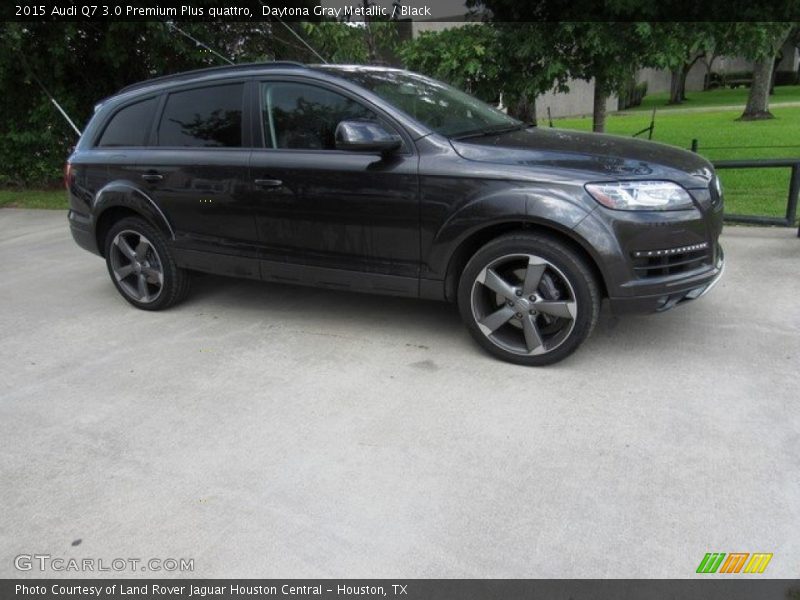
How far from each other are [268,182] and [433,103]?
125 cm

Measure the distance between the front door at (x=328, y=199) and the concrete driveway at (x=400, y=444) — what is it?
1.68 feet

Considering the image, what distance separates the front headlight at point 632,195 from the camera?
3.61 metres

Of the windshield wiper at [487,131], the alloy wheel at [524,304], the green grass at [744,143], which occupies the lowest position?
the green grass at [744,143]

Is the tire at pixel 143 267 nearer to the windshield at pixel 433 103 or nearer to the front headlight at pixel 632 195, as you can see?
the windshield at pixel 433 103

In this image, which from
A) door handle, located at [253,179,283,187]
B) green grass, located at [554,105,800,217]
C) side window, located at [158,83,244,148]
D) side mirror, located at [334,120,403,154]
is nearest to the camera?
side mirror, located at [334,120,403,154]

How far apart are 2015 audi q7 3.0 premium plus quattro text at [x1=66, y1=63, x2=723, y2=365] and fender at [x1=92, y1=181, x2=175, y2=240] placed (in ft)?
0.04

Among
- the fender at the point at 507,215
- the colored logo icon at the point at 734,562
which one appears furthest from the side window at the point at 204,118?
the colored logo icon at the point at 734,562

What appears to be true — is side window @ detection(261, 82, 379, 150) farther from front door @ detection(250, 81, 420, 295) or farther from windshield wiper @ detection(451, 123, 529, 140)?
windshield wiper @ detection(451, 123, 529, 140)

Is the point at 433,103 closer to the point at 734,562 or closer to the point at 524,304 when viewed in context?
the point at 524,304

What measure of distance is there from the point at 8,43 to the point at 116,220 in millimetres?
6231

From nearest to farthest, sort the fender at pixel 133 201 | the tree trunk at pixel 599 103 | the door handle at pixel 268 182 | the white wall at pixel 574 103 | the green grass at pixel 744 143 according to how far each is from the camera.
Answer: the door handle at pixel 268 182 < the fender at pixel 133 201 < the green grass at pixel 744 143 < the tree trunk at pixel 599 103 < the white wall at pixel 574 103

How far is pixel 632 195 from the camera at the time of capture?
3617mm

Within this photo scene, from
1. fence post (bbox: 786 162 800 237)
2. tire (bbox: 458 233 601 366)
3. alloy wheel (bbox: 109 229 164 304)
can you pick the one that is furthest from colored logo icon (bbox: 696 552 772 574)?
fence post (bbox: 786 162 800 237)

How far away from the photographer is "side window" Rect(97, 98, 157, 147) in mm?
5129
